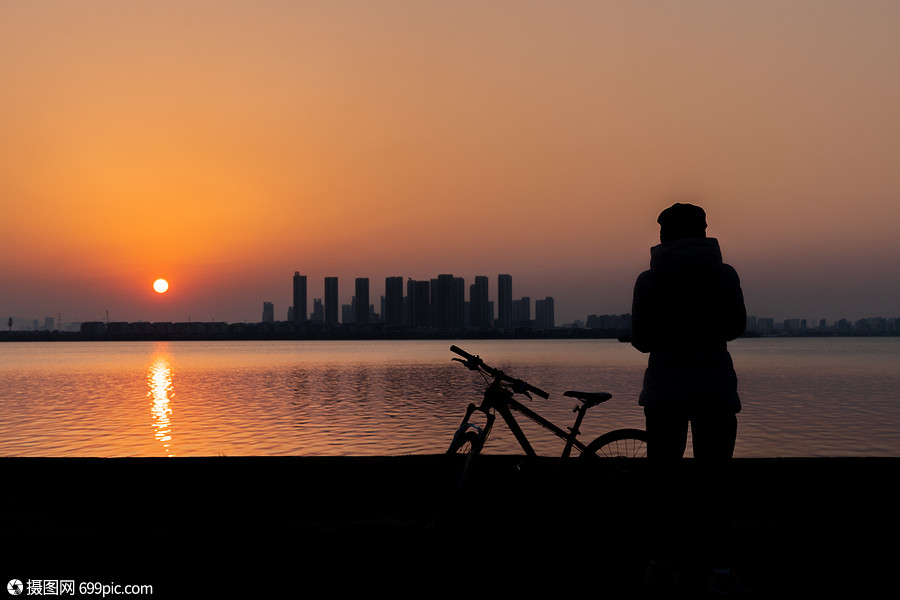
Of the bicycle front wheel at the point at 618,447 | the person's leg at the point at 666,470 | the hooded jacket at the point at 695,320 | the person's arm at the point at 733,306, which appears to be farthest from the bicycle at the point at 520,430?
the person's arm at the point at 733,306

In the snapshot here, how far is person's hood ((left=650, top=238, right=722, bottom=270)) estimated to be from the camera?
5.31 metres

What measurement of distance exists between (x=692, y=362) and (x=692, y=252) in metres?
0.72

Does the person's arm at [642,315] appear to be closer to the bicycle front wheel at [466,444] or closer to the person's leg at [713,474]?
the person's leg at [713,474]

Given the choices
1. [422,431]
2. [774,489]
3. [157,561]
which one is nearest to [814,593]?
[774,489]

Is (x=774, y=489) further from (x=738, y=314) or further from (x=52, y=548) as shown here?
(x=52, y=548)

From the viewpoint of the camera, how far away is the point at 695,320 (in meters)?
5.27

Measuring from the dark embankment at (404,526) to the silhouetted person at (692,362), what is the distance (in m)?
0.15

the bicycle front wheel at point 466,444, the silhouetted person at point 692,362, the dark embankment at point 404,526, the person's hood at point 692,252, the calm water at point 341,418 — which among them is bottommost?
the calm water at point 341,418

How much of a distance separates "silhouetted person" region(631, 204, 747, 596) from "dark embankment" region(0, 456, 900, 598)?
147 mm

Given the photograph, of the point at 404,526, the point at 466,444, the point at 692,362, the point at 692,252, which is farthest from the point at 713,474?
the point at 404,526

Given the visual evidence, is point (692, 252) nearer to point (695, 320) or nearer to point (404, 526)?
point (695, 320)

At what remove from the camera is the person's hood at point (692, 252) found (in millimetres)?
5312

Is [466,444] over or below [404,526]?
over

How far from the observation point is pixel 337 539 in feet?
23.1
